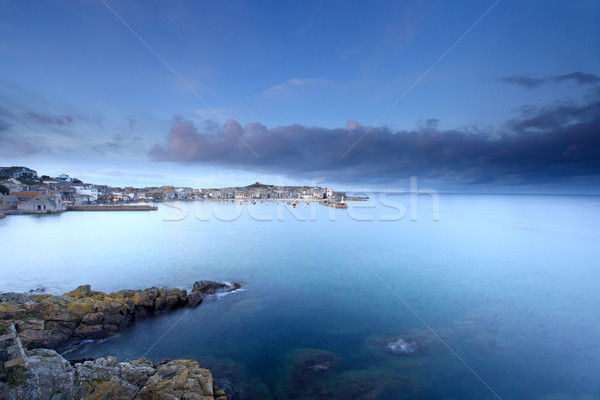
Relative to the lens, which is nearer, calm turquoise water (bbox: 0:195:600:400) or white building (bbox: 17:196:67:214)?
calm turquoise water (bbox: 0:195:600:400)

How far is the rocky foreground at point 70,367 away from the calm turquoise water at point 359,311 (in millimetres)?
716

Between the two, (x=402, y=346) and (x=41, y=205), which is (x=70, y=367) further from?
(x=41, y=205)

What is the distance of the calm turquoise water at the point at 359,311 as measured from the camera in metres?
5.58

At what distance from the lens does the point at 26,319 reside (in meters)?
6.24

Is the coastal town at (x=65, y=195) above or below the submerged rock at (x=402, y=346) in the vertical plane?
above

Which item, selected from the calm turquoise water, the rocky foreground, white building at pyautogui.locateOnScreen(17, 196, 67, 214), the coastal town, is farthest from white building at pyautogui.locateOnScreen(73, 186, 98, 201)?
the rocky foreground

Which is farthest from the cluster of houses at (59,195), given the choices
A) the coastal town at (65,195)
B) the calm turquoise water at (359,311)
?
the calm turquoise water at (359,311)

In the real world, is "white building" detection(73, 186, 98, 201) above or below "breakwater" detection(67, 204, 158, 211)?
above

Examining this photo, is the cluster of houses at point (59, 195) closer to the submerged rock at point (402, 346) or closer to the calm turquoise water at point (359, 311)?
A: the calm turquoise water at point (359, 311)

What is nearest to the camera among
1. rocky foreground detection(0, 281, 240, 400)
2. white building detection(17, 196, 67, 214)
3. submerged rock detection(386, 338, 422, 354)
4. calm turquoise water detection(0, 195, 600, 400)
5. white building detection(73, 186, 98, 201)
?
rocky foreground detection(0, 281, 240, 400)

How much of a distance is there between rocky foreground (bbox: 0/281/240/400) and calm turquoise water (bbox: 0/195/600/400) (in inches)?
28.2

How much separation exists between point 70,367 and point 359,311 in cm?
732

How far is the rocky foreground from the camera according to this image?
3.84 m

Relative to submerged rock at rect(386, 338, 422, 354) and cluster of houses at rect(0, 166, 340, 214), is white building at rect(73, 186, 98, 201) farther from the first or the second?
submerged rock at rect(386, 338, 422, 354)
